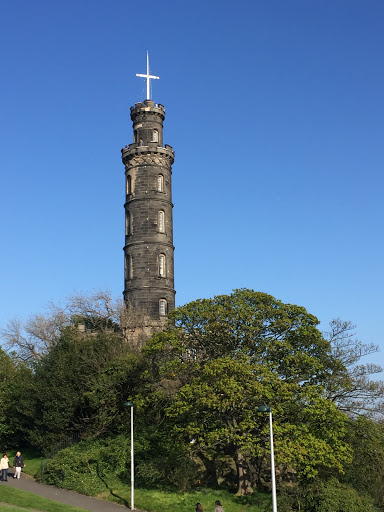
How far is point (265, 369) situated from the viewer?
29750 millimetres

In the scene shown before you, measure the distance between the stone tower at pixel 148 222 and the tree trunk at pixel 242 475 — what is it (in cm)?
2134

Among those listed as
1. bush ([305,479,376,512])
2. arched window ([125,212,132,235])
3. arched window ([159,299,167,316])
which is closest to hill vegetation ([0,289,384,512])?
bush ([305,479,376,512])

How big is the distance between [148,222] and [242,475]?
1162 inches

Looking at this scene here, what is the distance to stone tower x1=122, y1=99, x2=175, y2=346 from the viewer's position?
177 ft

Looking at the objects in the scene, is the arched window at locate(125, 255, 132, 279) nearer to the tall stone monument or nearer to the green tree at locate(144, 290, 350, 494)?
the tall stone monument

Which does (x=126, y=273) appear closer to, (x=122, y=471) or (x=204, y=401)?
(x=122, y=471)

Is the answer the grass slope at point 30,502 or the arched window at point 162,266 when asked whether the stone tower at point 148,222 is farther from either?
the grass slope at point 30,502

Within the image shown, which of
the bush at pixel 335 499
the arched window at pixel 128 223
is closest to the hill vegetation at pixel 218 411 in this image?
the bush at pixel 335 499

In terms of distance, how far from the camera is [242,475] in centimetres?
3039

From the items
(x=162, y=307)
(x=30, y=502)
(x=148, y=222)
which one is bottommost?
(x=30, y=502)

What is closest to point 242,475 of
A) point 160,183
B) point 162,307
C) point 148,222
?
point 162,307

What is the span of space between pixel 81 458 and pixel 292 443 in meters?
12.0

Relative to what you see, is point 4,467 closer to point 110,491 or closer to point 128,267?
point 110,491

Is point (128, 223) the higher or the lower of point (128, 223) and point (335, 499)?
the higher
